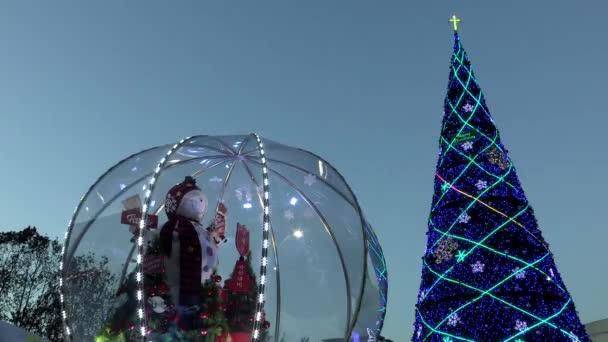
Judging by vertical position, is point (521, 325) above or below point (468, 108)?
below

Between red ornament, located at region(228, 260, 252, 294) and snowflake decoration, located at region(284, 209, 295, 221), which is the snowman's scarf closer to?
red ornament, located at region(228, 260, 252, 294)

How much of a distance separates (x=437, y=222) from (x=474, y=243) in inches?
37.4

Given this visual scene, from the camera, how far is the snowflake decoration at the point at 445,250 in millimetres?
10120

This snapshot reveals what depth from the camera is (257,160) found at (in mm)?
5953

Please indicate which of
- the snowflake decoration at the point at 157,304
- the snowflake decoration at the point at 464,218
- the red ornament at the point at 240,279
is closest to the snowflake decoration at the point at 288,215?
the red ornament at the point at 240,279

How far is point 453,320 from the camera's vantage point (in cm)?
962

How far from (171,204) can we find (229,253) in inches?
33.3

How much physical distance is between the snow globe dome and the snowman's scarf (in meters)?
0.01

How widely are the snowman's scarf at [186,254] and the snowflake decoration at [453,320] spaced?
5.97m

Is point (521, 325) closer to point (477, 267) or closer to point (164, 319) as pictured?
point (477, 267)

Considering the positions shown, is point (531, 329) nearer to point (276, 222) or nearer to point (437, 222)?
point (437, 222)

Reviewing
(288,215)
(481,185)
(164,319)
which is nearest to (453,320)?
(481,185)

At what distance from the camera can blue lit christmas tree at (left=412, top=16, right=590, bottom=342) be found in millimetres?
9133

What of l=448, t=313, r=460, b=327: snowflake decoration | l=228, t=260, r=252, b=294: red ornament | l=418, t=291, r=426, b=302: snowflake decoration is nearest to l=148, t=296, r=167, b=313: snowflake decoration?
l=228, t=260, r=252, b=294: red ornament
